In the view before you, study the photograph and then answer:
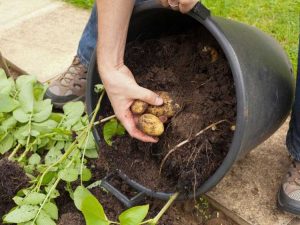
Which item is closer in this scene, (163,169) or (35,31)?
(163,169)

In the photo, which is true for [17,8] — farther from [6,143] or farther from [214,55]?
[214,55]

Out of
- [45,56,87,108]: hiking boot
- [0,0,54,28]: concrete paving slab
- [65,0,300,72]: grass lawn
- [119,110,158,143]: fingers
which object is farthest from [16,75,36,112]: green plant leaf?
[65,0,300,72]: grass lawn

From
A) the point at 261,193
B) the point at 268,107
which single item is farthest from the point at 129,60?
the point at 261,193

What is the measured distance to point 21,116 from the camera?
1.43 meters

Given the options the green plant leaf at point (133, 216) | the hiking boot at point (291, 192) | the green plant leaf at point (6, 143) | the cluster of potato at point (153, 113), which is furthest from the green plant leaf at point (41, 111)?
the hiking boot at point (291, 192)

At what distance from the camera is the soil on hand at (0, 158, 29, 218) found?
1.26m

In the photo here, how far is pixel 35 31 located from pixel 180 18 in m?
1.03

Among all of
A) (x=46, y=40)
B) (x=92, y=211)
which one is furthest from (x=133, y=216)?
(x=46, y=40)

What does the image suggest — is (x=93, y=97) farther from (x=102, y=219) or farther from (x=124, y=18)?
(x=102, y=219)

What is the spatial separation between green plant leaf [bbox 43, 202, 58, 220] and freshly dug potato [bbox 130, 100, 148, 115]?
1.16ft

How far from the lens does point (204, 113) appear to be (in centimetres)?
113

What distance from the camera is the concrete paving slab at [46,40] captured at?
1899mm

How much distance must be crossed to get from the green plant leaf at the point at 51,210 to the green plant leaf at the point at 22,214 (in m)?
0.03

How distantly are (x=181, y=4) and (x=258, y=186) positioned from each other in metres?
0.64
